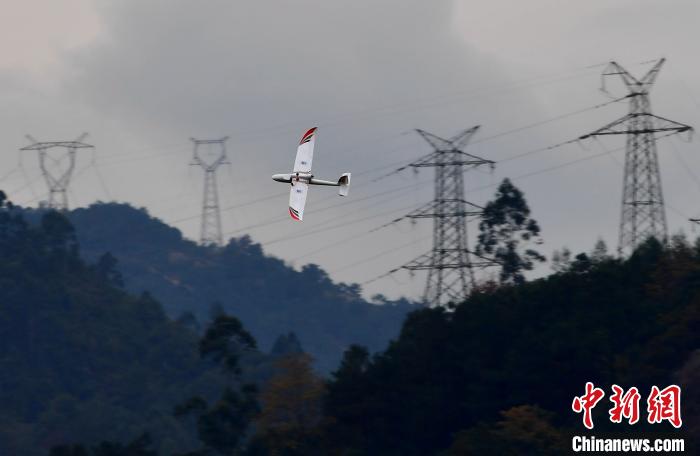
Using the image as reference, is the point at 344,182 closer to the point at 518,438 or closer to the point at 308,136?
the point at 308,136

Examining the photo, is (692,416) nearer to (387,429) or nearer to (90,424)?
(387,429)

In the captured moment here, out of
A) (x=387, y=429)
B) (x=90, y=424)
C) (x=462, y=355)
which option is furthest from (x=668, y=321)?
(x=90, y=424)

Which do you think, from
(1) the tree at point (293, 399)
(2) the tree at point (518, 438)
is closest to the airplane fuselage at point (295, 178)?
(2) the tree at point (518, 438)

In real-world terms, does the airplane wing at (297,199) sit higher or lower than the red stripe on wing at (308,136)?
lower

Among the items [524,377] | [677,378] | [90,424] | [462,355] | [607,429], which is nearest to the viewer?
[607,429]

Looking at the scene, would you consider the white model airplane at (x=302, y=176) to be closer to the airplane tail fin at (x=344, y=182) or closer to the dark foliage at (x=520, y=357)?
the airplane tail fin at (x=344, y=182)

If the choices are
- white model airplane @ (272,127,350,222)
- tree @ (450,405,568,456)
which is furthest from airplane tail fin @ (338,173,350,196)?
tree @ (450,405,568,456)

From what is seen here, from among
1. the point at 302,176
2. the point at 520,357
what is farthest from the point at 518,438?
the point at 302,176
